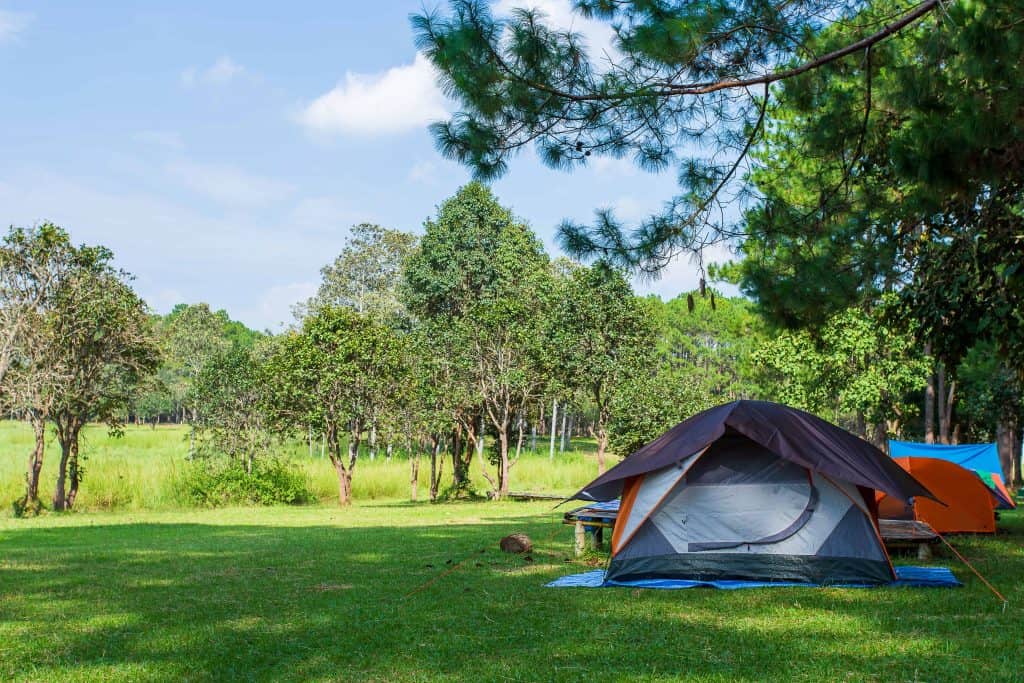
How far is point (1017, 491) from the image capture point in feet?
89.8

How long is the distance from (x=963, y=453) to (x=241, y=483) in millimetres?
18387

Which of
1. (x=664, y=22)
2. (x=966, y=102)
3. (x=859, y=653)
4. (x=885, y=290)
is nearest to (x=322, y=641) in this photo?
(x=859, y=653)

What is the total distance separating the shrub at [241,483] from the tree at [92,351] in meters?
2.68

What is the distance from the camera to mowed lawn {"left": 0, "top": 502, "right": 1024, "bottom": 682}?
559 cm

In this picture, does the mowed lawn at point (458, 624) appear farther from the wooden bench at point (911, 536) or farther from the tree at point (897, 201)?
the tree at point (897, 201)

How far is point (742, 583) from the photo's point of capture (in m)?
8.66

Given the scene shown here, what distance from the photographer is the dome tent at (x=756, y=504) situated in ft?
28.4

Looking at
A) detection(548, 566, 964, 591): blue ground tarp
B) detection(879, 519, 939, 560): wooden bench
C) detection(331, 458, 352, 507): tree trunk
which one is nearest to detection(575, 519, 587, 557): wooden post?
detection(548, 566, 964, 591): blue ground tarp

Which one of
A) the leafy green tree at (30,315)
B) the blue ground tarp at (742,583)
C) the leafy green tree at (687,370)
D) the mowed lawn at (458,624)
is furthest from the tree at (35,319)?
the blue ground tarp at (742,583)

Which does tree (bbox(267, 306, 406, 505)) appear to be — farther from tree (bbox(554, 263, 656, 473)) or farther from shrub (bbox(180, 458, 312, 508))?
tree (bbox(554, 263, 656, 473))

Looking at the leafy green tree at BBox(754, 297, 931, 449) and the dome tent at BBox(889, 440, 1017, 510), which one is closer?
the dome tent at BBox(889, 440, 1017, 510)

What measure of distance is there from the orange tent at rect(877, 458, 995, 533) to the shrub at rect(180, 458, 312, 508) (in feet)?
60.0

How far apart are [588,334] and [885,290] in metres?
17.6

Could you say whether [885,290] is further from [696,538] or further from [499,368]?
[499,368]
